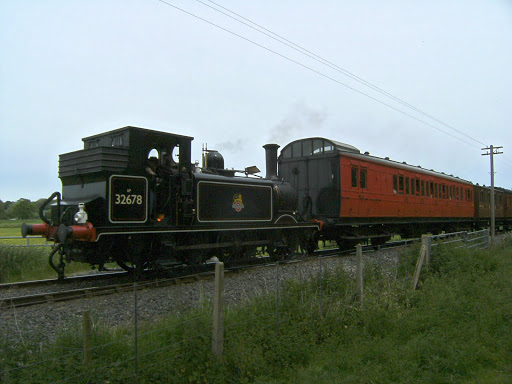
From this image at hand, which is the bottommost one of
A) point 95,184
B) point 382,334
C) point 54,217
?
point 382,334

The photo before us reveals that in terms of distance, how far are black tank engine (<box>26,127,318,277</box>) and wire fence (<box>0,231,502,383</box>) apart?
1265 millimetres

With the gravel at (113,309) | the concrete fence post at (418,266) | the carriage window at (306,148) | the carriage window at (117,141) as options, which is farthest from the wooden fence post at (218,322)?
the carriage window at (306,148)

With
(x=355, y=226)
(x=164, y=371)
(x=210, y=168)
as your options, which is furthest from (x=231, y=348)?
(x=355, y=226)

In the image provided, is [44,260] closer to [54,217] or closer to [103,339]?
[54,217]

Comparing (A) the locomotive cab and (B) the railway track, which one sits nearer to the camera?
(B) the railway track

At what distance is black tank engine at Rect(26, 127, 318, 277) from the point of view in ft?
24.3

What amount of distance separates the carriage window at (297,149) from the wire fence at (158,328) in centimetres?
702

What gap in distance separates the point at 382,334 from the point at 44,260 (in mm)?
8993

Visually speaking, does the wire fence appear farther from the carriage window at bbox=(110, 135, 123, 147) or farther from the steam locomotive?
the carriage window at bbox=(110, 135, 123, 147)

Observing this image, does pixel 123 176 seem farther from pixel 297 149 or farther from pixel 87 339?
pixel 297 149

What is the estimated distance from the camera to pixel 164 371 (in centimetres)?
399

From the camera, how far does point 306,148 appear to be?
13867 millimetres

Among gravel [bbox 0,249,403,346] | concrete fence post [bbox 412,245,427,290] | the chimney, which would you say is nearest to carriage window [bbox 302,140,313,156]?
the chimney

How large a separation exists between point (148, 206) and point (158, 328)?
387cm
